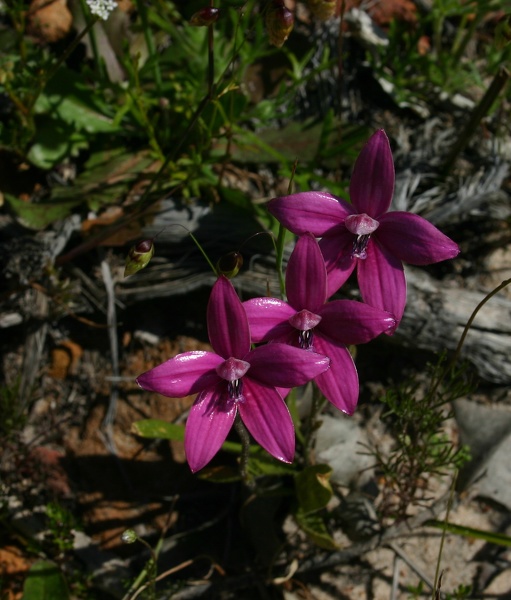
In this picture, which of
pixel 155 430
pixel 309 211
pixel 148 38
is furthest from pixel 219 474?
pixel 148 38

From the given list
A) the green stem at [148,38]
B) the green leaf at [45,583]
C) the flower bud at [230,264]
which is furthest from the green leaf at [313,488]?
the green stem at [148,38]

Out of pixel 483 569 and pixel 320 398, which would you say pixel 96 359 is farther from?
pixel 483 569

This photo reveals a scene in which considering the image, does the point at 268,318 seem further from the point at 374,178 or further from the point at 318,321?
the point at 374,178

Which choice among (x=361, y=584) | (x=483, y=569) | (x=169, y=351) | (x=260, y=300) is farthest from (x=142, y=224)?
(x=483, y=569)

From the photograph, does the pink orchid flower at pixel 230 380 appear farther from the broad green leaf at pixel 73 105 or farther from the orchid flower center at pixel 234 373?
the broad green leaf at pixel 73 105

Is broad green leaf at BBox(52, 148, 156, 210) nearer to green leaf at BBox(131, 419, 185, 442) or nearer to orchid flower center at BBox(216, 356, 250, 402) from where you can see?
green leaf at BBox(131, 419, 185, 442)

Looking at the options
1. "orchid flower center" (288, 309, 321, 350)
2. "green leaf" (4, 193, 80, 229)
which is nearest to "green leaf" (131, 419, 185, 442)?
"orchid flower center" (288, 309, 321, 350)
